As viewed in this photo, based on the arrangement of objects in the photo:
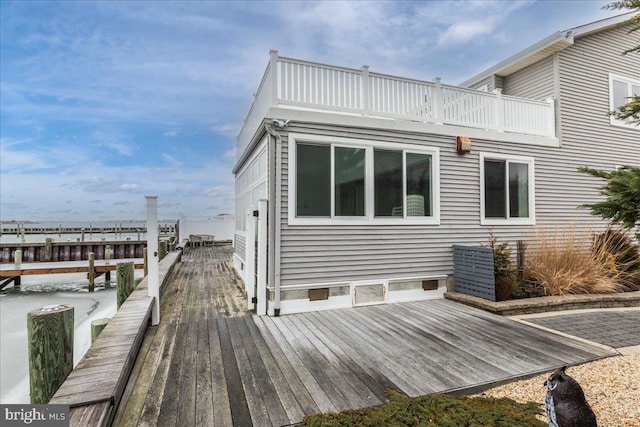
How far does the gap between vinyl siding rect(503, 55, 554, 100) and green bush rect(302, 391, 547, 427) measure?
8.18 metres

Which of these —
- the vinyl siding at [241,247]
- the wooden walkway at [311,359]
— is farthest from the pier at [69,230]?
the wooden walkway at [311,359]

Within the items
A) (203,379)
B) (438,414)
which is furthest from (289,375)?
(438,414)

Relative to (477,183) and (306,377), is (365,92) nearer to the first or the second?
(477,183)

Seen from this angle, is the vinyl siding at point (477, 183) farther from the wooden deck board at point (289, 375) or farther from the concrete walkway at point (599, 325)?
the concrete walkway at point (599, 325)

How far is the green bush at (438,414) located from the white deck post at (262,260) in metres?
2.79

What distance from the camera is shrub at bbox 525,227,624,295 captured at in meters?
5.61

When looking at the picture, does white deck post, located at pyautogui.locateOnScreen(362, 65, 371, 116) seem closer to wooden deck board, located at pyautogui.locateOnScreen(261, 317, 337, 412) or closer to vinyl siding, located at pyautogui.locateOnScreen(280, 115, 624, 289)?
vinyl siding, located at pyautogui.locateOnScreen(280, 115, 624, 289)

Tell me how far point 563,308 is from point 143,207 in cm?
680

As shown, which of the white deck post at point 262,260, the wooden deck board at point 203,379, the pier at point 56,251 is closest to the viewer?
the wooden deck board at point 203,379

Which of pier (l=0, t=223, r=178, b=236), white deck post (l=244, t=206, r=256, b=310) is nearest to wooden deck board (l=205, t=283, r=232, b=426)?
white deck post (l=244, t=206, r=256, b=310)

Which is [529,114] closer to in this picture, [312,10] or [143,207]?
[312,10]

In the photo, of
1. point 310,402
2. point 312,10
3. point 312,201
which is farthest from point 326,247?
point 312,10

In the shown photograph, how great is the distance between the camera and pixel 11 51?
8703 millimetres

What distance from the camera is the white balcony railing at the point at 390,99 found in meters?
5.05
